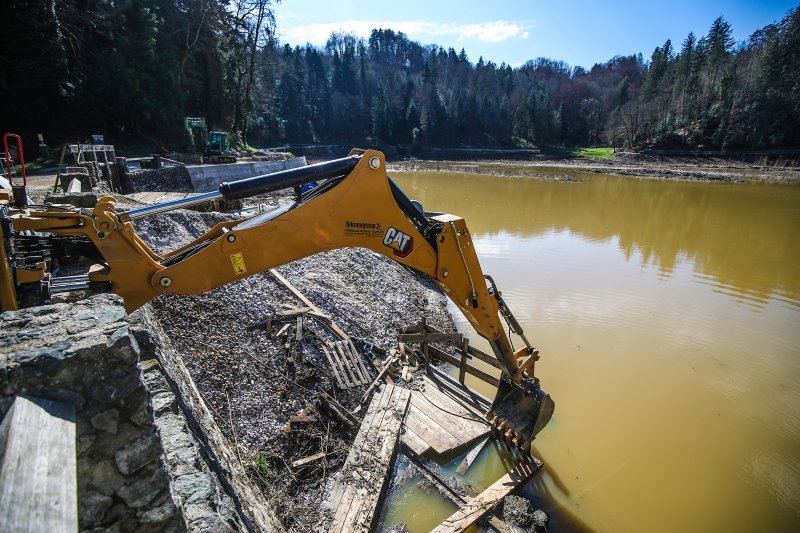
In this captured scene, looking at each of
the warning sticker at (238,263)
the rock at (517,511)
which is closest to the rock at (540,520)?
the rock at (517,511)

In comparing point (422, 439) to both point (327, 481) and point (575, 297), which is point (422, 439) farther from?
point (575, 297)

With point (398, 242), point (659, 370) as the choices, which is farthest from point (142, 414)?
point (659, 370)

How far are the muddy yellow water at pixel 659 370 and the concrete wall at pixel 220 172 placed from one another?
13366mm

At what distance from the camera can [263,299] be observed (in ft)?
29.6

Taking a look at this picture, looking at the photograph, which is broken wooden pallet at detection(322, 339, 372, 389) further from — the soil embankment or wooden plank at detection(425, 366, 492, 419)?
the soil embankment

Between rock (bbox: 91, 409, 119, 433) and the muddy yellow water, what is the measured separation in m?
4.69

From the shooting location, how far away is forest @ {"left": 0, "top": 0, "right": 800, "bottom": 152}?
79.8 ft

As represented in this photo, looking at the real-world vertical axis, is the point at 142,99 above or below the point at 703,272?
above

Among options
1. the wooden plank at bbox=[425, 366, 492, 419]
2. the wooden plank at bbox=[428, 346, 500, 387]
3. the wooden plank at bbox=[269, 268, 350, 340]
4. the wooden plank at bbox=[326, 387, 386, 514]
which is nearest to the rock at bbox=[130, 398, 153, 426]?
the wooden plank at bbox=[326, 387, 386, 514]

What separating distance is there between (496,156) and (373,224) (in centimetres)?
6912

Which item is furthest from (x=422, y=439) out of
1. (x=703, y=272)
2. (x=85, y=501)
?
(x=703, y=272)

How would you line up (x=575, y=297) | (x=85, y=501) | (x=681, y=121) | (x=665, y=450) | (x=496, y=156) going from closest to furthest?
(x=85, y=501) → (x=665, y=450) → (x=575, y=297) → (x=681, y=121) → (x=496, y=156)

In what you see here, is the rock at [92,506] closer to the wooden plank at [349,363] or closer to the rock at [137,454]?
the rock at [137,454]

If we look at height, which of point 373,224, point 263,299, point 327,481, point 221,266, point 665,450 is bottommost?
point 665,450
